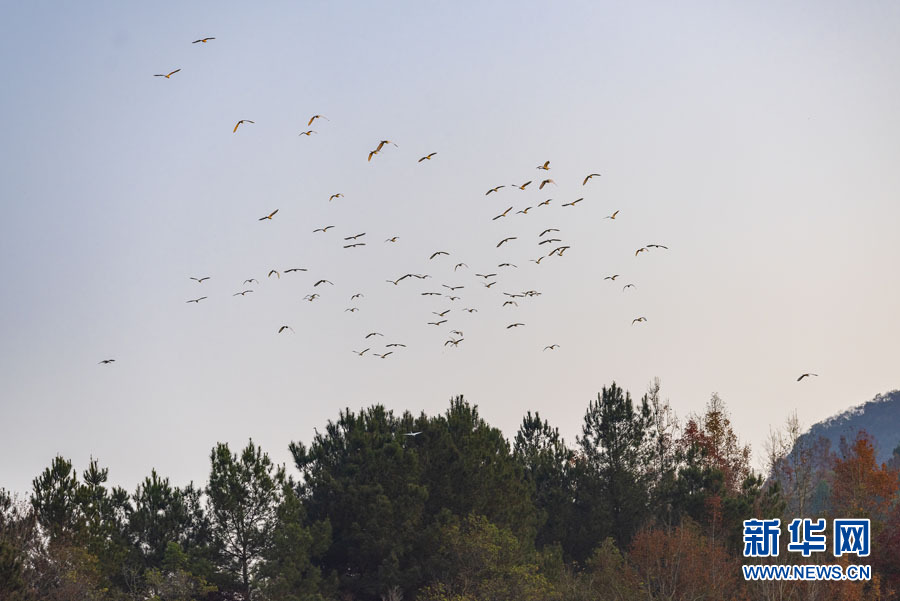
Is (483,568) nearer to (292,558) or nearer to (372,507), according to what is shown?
(372,507)

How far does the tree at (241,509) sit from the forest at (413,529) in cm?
6

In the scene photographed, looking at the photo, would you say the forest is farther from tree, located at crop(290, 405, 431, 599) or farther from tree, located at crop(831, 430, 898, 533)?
tree, located at crop(831, 430, 898, 533)

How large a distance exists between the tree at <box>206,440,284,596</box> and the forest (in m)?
0.06

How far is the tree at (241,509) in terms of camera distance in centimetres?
4200

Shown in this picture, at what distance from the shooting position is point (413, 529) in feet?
144

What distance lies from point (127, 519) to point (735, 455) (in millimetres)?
45883

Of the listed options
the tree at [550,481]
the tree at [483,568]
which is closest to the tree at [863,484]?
the tree at [550,481]

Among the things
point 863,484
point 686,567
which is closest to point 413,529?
point 686,567

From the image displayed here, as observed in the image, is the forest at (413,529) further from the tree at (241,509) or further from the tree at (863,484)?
the tree at (863,484)

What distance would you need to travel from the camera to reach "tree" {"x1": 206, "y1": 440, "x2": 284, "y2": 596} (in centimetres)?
4200

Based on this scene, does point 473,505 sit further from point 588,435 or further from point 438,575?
point 588,435

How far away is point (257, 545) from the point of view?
4209 cm

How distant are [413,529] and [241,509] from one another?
25.0ft

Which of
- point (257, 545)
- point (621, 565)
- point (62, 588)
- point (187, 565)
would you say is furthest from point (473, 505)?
point (62, 588)
